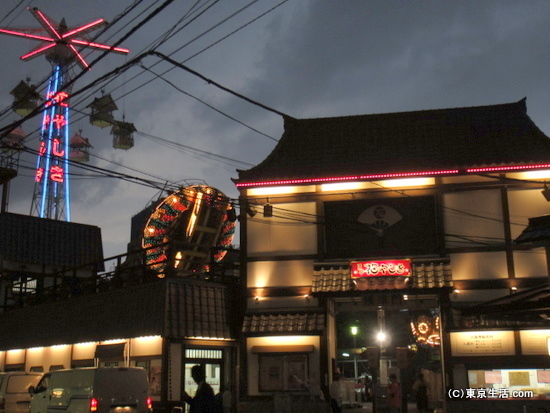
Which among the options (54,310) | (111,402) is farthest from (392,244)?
(54,310)

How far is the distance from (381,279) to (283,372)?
198 inches

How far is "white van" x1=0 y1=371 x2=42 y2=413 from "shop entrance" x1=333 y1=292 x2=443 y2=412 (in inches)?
428

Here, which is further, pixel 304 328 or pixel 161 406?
Answer: pixel 304 328

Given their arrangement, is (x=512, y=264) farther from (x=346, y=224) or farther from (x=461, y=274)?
(x=346, y=224)

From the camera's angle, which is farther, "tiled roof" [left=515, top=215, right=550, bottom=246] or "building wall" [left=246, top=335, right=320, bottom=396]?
"building wall" [left=246, top=335, right=320, bottom=396]

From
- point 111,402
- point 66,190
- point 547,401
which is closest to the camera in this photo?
point 111,402

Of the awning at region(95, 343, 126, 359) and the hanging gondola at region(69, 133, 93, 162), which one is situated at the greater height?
the hanging gondola at region(69, 133, 93, 162)

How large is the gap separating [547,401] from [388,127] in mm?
12388

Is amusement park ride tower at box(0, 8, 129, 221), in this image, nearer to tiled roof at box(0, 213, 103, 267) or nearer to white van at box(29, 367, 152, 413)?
tiled roof at box(0, 213, 103, 267)

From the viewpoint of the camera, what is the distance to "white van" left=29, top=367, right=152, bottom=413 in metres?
16.7

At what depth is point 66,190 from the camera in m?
61.3

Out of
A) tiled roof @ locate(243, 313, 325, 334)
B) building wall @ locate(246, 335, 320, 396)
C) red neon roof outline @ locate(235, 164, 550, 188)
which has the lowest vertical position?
building wall @ locate(246, 335, 320, 396)

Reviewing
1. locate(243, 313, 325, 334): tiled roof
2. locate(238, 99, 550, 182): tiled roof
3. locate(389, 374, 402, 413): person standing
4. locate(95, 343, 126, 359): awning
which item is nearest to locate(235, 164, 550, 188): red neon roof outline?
locate(238, 99, 550, 182): tiled roof

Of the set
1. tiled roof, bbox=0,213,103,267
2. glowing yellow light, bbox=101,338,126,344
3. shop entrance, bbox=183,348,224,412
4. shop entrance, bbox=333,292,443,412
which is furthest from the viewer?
tiled roof, bbox=0,213,103,267
